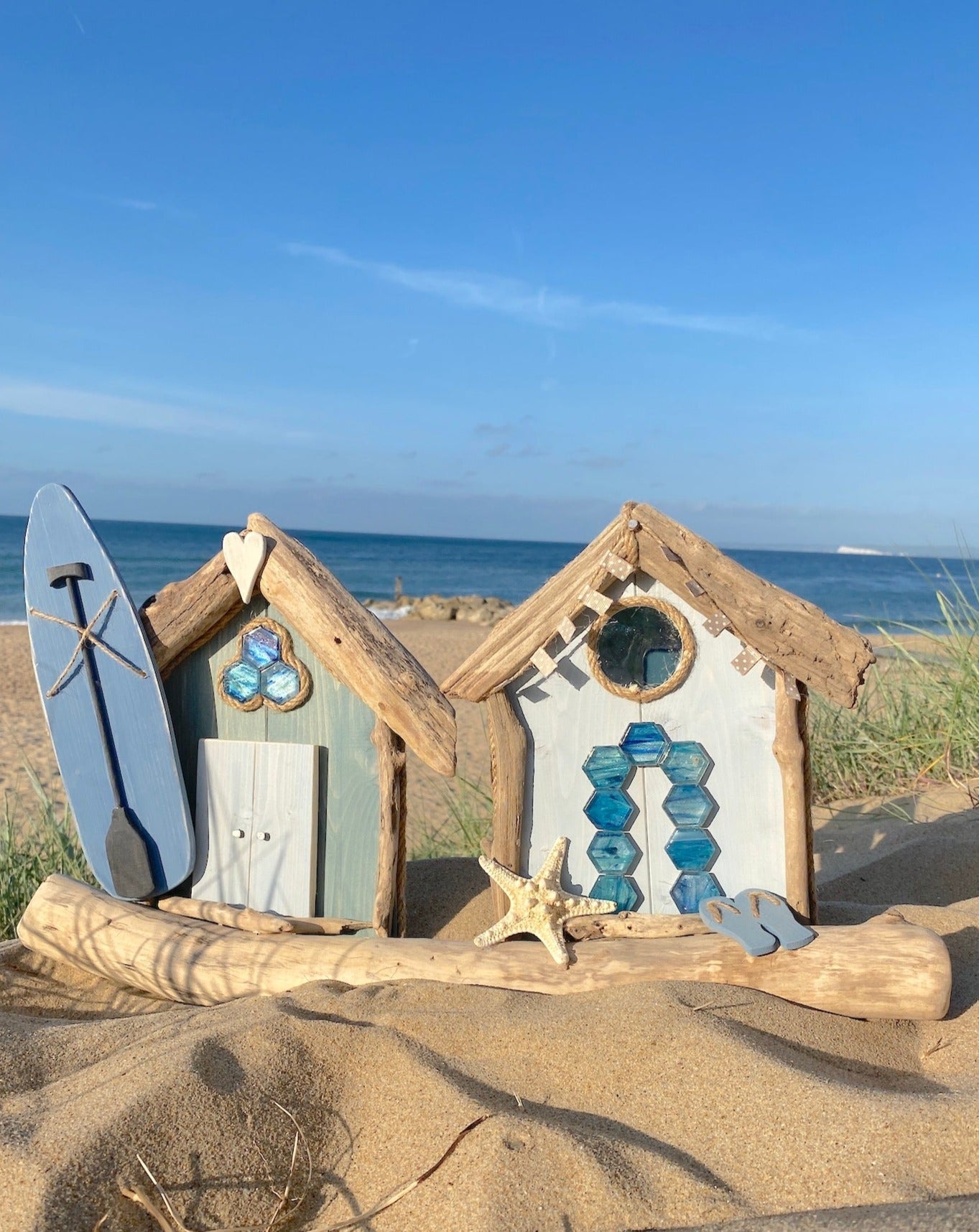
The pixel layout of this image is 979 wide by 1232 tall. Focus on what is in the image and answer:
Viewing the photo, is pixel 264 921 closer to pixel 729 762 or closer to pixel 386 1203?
pixel 386 1203

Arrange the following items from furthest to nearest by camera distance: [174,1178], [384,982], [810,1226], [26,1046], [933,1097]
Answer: [384,982] → [26,1046] → [933,1097] → [174,1178] → [810,1226]

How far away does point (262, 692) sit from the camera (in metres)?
3.62

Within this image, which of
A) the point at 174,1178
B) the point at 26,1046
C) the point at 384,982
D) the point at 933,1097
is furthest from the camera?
the point at 384,982

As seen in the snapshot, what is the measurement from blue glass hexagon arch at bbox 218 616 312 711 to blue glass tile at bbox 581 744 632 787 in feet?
3.51

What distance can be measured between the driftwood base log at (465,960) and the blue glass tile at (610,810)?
42cm

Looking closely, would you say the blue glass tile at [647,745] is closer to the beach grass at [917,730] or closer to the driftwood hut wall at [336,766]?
the driftwood hut wall at [336,766]

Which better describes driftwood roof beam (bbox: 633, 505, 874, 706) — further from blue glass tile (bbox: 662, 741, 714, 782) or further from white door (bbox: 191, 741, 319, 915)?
white door (bbox: 191, 741, 319, 915)

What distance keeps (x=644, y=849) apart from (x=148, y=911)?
184cm

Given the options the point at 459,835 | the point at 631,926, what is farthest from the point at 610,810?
the point at 459,835

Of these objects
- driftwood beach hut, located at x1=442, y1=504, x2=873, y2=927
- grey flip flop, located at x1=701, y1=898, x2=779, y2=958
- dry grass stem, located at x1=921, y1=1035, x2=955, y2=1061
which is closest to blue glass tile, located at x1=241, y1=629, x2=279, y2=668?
driftwood beach hut, located at x1=442, y1=504, x2=873, y2=927

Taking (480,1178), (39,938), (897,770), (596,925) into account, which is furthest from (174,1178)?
(897,770)

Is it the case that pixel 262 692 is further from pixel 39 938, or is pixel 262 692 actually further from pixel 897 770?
pixel 897 770

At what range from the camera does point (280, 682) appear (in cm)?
360

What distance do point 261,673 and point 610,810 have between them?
1.38 m
